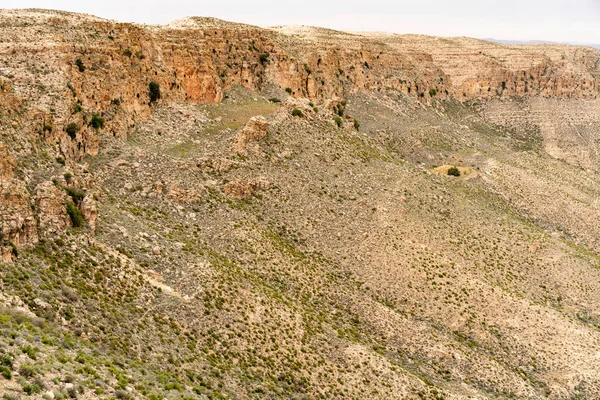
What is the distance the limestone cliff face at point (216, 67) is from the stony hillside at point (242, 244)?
0.34 metres

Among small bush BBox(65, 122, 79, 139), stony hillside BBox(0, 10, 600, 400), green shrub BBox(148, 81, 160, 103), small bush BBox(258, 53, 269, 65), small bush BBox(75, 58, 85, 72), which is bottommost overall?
stony hillside BBox(0, 10, 600, 400)

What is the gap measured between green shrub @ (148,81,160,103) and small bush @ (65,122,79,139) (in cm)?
1593

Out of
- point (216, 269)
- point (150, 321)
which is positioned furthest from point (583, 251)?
point (150, 321)

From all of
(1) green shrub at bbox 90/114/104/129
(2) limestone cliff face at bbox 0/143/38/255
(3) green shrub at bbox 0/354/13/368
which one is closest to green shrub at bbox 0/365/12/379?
(3) green shrub at bbox 0/354/13/368

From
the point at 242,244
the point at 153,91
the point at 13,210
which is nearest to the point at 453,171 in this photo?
the point at 153,91

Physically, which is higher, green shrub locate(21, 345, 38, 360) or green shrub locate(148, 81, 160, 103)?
green shrub locate(148, 81, 160, 103)

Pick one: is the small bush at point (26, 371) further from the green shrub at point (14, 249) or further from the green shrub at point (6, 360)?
the green shrub at point (14, 249)

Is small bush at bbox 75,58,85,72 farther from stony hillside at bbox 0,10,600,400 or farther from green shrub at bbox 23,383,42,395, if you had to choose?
green shrub at bbox 23,383,42,395

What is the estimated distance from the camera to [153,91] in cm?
6144

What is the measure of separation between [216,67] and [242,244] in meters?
36.0

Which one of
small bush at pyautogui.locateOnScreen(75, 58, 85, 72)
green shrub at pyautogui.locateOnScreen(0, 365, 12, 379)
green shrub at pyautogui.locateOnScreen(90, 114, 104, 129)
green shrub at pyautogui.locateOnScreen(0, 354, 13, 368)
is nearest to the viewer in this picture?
green shrub at pyautogui.locateOnScreen(0, 365, 12, 379)

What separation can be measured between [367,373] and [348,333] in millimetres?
4794

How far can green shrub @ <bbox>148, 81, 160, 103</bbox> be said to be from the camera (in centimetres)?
6118

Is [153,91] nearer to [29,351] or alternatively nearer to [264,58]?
[264,58]
